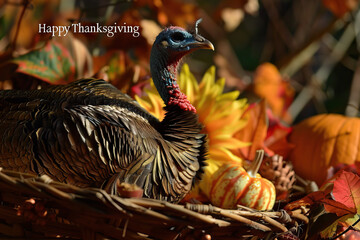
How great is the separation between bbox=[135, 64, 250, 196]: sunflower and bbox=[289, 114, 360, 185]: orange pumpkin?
0.17 meters

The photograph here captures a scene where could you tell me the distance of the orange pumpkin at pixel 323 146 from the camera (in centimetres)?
88

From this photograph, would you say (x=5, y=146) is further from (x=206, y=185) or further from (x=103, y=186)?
(x=206, y=185)

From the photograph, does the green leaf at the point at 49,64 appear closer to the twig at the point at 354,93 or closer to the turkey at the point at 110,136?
the turkey at the point at 110,136

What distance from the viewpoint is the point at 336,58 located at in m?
1.64

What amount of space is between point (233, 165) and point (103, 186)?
24cm

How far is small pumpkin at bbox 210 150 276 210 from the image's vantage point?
681 mm

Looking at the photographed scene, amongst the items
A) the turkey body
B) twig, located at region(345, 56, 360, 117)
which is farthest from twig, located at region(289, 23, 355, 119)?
the turkey body

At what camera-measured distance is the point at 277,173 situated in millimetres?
758

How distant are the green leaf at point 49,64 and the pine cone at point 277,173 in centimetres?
40

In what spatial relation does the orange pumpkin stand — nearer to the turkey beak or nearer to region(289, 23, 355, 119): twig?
the turkey beak

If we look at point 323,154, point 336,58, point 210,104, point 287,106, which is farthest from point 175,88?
point 336,58

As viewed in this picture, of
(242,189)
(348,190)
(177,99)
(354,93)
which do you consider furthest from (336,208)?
(354,93)

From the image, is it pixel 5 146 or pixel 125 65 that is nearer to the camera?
pixel 5 146

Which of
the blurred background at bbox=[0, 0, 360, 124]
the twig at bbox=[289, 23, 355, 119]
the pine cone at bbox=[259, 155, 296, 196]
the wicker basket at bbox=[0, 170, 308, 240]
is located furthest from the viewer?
the twig at bbox=[289, 23, 355, 119]
